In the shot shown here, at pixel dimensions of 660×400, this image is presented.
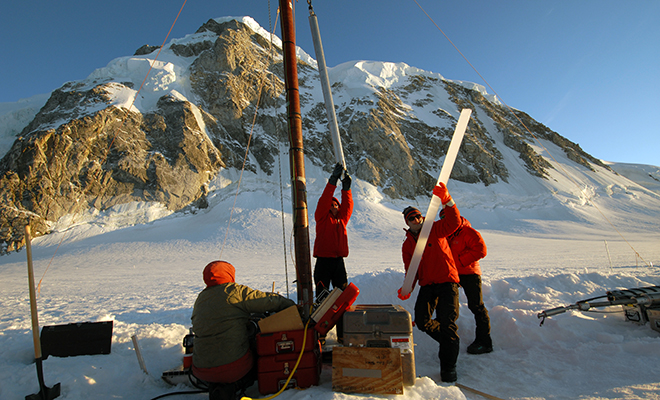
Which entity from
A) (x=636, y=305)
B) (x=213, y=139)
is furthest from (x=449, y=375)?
(x=213, y=139)

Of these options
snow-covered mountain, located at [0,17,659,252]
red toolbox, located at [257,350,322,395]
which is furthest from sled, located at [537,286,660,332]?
snow-covered mountain, located at [0,17,659,252]

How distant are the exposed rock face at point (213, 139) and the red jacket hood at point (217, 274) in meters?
14.1

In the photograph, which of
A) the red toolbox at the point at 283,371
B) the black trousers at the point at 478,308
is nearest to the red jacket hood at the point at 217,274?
the red toolbox at the point at 283,371

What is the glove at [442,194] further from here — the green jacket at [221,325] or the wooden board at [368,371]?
the green jacket at [221,325]

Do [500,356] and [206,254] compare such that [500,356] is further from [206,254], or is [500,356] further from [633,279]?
[206,254]

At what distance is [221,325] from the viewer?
286 centimetres

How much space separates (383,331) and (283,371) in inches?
42.6

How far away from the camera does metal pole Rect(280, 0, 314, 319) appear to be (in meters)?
4.30

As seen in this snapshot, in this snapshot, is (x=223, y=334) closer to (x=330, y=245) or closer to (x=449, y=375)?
(x=330, y=245)

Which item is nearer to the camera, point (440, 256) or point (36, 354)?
point (36, 354)

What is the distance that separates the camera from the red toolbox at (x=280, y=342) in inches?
117

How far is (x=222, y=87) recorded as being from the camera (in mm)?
36375

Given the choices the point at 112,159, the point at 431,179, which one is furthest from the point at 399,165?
the point at 112,159

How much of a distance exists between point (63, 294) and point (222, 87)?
107ft
